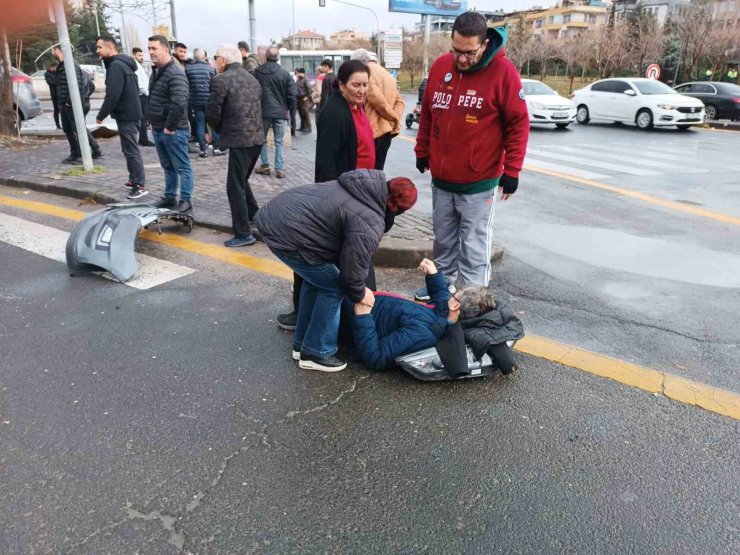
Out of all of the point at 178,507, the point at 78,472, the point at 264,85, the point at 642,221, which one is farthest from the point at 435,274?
the point at 264,85

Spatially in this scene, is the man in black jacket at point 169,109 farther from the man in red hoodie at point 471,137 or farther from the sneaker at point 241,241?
the man in red hoodie at point 471,137

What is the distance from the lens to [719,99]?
1942 cm

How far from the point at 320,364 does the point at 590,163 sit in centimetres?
924

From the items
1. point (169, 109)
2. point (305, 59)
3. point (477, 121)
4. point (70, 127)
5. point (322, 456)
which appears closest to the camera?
point (322, 456)

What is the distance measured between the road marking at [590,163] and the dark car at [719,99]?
10.6 meters

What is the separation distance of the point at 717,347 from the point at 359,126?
8.88 feet

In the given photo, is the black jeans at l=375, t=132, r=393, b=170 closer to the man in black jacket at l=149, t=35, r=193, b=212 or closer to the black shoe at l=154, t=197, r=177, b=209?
the man in black jacket at l=149, t=35, r=193, b=212

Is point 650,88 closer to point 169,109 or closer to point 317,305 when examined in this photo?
point 169,109

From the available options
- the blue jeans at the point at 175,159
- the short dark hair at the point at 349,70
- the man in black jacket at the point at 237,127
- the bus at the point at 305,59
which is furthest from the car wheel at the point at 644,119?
the short dark hair at the point at 349,70

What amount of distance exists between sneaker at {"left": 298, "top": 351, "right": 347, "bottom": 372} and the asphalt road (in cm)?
5

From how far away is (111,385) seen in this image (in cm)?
324

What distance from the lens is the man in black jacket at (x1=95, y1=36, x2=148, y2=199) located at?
6961 millimetres

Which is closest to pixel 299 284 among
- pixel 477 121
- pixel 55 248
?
pixel 477 121

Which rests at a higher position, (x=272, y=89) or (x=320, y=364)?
(x=272, y=89)
